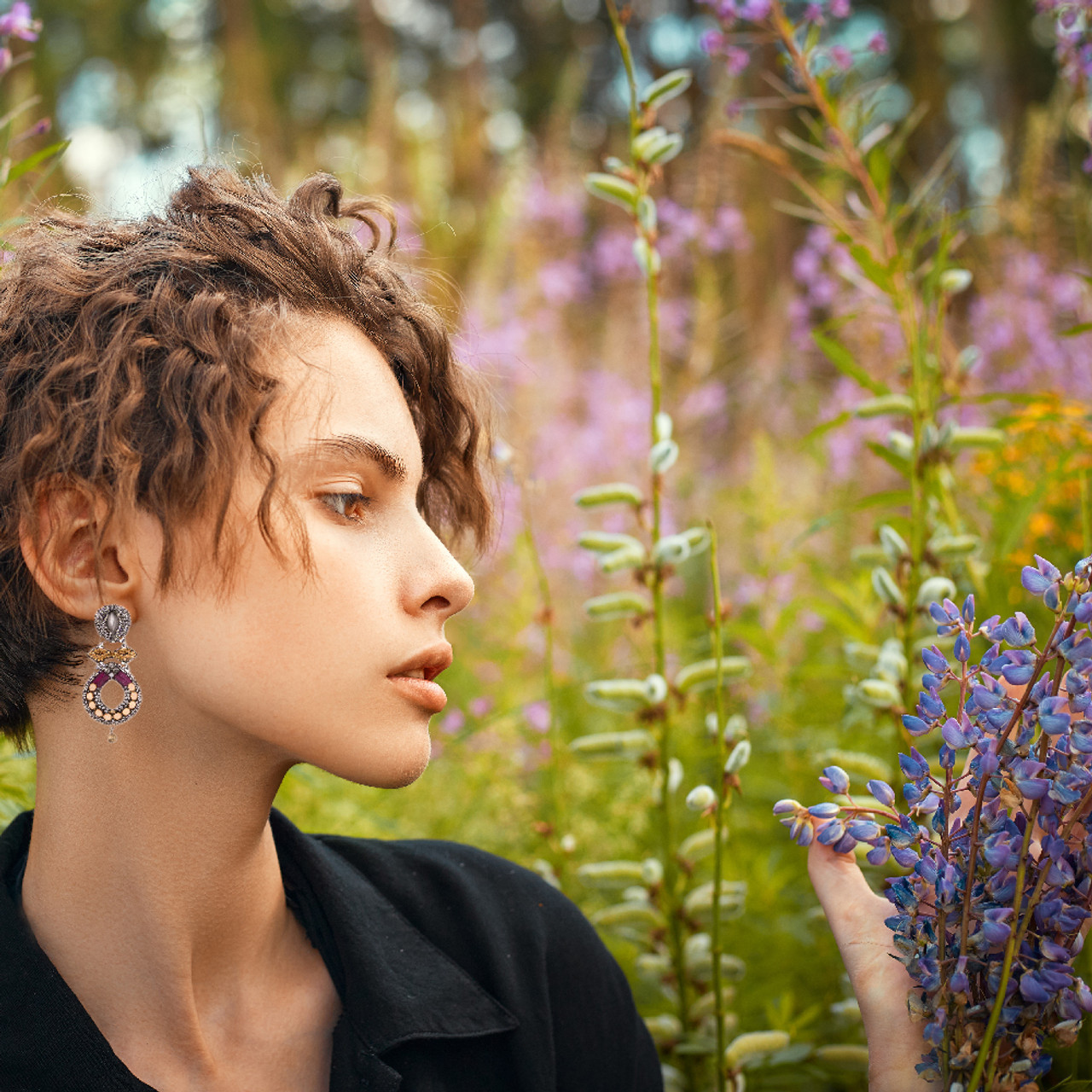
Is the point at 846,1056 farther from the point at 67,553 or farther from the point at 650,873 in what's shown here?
the point at 67,553

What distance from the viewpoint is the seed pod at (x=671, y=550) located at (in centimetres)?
143

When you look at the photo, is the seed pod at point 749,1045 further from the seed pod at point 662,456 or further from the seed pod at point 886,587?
the seed pod at point 662,456

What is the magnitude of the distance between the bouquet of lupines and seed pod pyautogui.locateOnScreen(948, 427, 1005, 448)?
0.75m

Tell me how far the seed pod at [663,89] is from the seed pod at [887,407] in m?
0.53

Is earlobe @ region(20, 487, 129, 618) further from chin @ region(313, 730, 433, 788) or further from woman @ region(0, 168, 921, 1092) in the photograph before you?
chin @ region(313, 730, 433, 788)

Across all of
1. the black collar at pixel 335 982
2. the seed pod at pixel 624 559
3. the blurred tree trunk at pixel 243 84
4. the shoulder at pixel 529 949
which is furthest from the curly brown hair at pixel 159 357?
→ the blurred tree trunk at pixel 243 84

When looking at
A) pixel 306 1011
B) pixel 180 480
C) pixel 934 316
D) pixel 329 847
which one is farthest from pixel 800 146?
pixel 306 1011


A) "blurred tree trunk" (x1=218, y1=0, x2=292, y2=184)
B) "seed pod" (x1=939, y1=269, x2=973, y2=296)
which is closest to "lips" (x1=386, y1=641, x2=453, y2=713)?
"seed pod" (x1=939, y1=269, x2=973, y2=296)

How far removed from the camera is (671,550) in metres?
1.43

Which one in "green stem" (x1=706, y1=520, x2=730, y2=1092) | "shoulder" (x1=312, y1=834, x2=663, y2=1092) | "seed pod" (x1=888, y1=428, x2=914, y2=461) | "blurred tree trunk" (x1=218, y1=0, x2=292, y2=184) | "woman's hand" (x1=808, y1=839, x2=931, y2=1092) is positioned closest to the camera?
"woman's hand" (x1=808, y1=839, x2=931, y2=1092)

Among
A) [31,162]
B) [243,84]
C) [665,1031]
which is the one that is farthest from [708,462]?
[243,84]

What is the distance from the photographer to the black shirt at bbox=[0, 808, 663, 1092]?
0.98 meters

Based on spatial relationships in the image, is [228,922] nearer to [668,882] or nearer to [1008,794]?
[668,882]

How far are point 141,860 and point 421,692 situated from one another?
0.34 m
